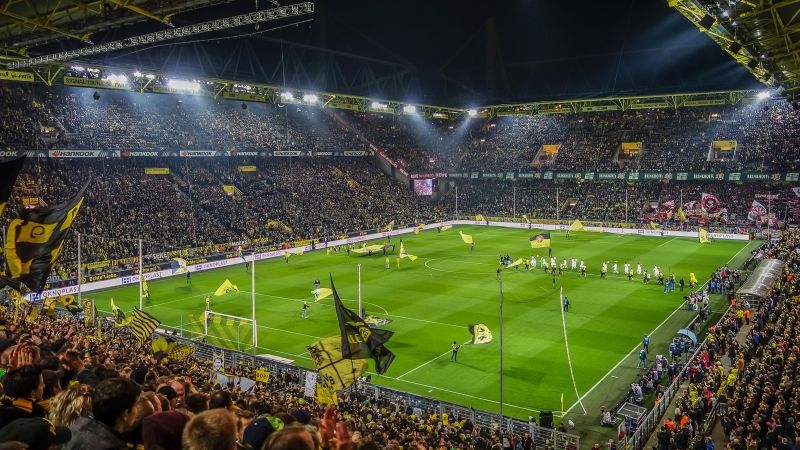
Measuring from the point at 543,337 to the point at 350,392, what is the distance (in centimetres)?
1254

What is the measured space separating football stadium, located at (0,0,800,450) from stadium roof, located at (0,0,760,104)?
361mm

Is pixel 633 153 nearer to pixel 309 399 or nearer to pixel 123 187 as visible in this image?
pixel 123 187

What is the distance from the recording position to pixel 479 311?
120 feet

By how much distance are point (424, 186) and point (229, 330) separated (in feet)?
196

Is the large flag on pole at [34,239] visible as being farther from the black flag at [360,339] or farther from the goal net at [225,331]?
the goal net at [225,331]

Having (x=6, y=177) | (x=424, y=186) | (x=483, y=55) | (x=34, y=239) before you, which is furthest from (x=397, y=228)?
(x=6, y=177)

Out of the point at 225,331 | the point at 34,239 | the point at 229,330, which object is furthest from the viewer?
the point at 229,330

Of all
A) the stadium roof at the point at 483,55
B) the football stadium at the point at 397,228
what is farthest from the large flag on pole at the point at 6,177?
the stadium roof at the point at 483,55

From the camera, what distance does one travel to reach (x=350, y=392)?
22625 mm

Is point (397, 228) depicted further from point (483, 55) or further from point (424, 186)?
point (483, 55)

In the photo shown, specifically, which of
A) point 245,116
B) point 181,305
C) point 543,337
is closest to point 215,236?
point 181,305

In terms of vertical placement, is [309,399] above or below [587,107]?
below

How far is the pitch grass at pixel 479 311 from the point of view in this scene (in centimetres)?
2569

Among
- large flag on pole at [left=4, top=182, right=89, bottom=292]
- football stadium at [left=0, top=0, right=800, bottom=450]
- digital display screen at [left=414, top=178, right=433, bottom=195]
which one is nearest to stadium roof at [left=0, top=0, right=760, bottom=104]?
football stadium at [left=0, top=0, right=800, bottom=450]
